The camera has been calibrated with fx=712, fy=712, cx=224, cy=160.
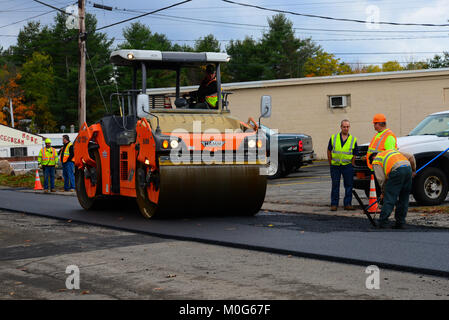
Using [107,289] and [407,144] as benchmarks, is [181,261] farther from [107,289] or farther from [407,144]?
[407,144]

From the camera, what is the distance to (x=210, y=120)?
39.1 ft

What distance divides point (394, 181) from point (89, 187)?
21.7ft

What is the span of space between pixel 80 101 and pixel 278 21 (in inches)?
2098

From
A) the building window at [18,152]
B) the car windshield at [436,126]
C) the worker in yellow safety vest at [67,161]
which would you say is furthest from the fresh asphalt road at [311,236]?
the building window at [18,152]

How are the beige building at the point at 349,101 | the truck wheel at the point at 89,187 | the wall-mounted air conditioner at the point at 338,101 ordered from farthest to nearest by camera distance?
the wall-mounted air conditioner at the point at 338,101
the beige building at the point at 349,101
the truck wheel at the point at 89,187

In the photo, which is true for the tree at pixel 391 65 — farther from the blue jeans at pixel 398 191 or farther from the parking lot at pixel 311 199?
the blue jeans at pixel 398 191

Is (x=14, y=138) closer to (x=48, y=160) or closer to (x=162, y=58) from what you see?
(x=48, y=160)

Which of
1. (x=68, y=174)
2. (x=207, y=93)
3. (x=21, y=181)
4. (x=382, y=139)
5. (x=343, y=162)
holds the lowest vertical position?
(x=21, y=181)

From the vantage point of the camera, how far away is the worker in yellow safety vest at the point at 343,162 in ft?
43.5

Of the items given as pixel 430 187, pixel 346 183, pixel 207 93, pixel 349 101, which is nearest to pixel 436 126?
pixel 430 187

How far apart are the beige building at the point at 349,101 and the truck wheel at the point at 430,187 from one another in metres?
16.3

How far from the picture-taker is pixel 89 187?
14.3 metres

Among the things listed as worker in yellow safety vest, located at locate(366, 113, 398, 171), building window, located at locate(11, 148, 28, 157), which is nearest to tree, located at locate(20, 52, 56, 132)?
building window, located at locate(11, 148, 28, 157)
